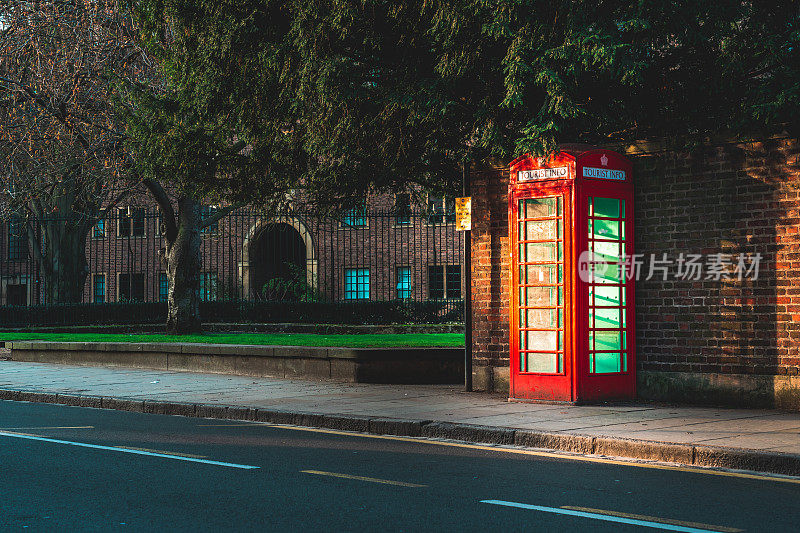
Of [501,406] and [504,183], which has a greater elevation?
[504,183]

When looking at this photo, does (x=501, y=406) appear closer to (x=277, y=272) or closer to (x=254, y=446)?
(x=254, y=446)

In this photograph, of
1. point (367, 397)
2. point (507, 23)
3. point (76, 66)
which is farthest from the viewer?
point (76, 66)

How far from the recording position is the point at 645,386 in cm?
1225

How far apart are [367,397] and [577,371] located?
119 inches

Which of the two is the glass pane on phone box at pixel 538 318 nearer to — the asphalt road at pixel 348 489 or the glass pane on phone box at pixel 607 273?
the glass pane on phone box at pixel 607 273

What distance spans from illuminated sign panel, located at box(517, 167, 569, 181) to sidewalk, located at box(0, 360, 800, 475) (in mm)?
2823

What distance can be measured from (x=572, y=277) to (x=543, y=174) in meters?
1.34

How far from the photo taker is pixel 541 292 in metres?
12.3

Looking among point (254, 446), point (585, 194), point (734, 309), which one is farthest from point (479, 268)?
point (254, 446)

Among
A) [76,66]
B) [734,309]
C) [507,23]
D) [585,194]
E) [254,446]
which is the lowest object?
[254,446]

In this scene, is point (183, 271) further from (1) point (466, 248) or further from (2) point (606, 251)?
(2) point (606, 251)

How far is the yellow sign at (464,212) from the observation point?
1349 centimetres

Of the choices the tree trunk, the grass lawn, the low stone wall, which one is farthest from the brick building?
the low stone wall

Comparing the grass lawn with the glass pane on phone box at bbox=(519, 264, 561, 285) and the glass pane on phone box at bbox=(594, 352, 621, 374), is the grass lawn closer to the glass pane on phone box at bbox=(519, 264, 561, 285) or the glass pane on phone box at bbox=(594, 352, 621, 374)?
the glass pane on phone box at bbox=(519, 264, 561, 285)
